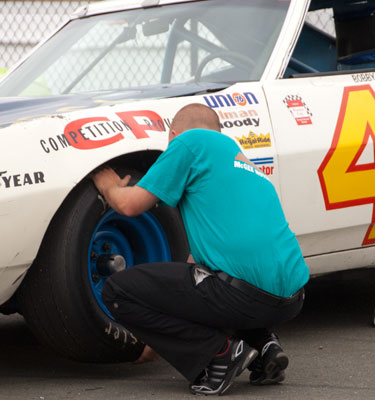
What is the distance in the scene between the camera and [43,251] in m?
3.40

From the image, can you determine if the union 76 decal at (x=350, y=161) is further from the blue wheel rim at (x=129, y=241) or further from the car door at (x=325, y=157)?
the blue wheel rim at (x=129, y=241)

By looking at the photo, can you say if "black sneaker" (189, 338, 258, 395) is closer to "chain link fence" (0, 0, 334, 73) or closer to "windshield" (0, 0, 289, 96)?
"windshield" (0, 0, 289, 96)

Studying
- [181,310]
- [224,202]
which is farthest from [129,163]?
[181,310]

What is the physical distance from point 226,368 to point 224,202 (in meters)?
0.59

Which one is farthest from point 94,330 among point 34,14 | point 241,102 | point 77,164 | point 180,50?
A: point 34,14

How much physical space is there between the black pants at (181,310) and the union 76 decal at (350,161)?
2.80ft

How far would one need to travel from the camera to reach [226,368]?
3.35 metres

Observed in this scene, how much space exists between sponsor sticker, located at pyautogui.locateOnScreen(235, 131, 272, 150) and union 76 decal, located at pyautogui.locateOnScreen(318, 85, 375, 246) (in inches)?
11.0

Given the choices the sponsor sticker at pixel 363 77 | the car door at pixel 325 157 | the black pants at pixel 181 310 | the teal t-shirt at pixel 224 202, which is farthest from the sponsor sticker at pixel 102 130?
the sponsor sticker at pixel 363 77

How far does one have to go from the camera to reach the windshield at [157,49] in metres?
4.41

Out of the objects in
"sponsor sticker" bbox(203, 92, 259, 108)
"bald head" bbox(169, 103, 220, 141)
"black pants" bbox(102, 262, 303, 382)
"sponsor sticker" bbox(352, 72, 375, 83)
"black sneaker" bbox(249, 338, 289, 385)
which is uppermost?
"bald head" bbox(169, 103, 220, 141)

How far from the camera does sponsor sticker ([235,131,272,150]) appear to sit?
3843 mm

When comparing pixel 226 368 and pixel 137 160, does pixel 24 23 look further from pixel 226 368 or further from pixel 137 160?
pixel 226 368

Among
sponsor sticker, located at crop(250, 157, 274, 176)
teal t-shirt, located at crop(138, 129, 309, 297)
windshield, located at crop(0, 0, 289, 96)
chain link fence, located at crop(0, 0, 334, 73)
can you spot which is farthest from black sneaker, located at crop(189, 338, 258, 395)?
chain link fence, located at crop(0, 0, 334, 73)
